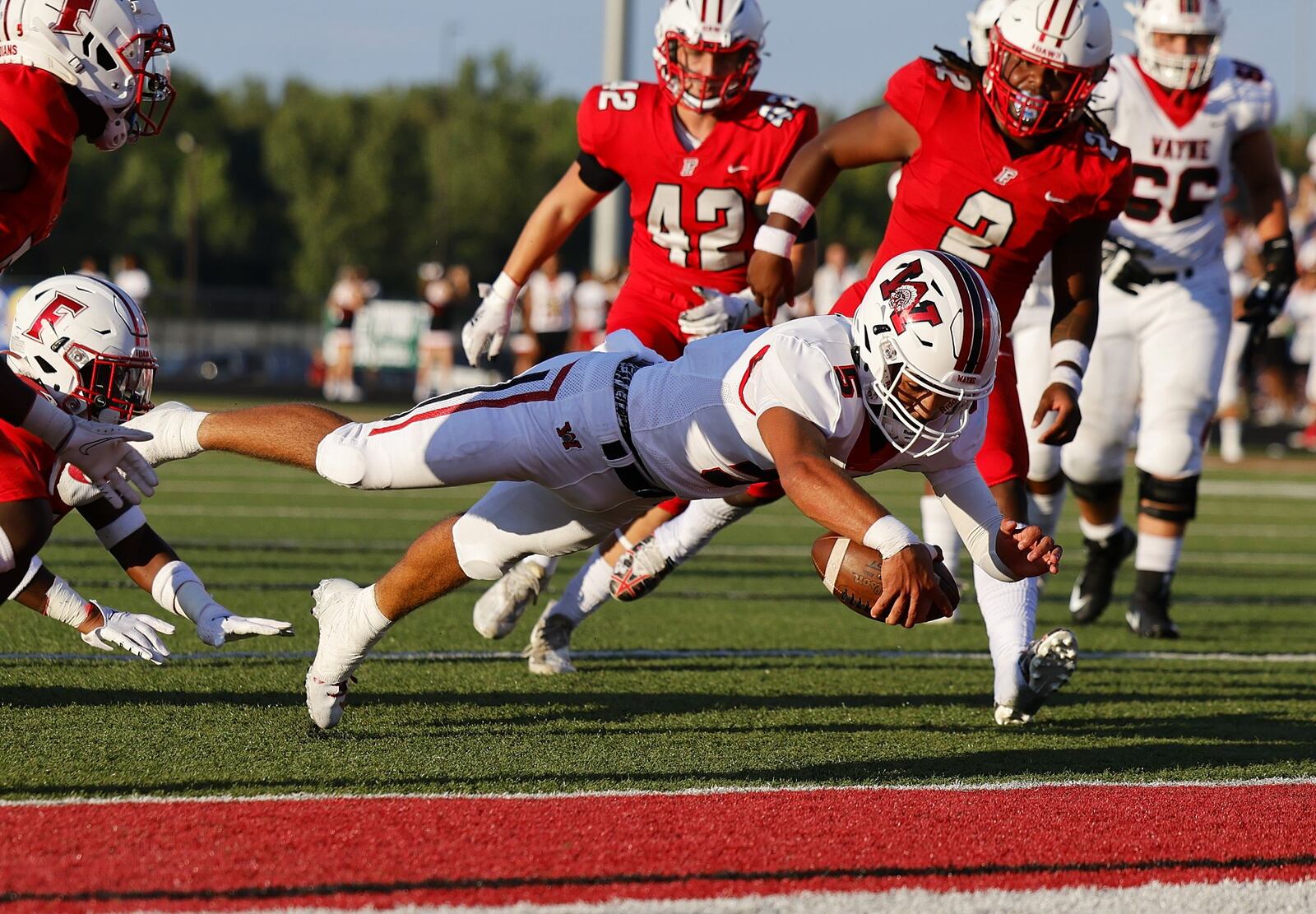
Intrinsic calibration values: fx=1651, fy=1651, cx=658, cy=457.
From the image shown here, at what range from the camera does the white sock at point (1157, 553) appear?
20.6ft

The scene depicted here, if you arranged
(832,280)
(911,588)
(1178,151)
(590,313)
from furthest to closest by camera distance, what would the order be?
(832,280)
(590,313)
(1178,151)
(911,588)

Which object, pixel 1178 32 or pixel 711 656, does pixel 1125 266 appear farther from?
pixel 711 656

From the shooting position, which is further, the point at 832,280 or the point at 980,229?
the point at 832,280

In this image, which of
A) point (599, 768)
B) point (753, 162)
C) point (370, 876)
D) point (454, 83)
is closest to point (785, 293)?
point (753, 162)

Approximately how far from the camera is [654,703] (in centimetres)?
452

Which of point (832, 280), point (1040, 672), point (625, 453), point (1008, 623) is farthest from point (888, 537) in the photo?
point (832, 280)

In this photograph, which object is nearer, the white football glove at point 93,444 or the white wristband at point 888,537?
the white wristband at point 888,537

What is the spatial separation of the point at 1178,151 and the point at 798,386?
326 cm

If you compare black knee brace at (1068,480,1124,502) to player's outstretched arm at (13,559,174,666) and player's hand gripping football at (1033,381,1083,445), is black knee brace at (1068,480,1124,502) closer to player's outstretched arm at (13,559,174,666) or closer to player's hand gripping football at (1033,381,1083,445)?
player's hand gripping football at (1033,381,1083,445)

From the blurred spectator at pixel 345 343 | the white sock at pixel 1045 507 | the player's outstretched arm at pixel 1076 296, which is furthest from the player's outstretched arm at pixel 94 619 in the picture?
the blurred spectator at pixel 345 343

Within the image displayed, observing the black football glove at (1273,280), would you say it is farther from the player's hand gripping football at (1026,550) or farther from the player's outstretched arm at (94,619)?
the player's outstretched arm at (94,619)

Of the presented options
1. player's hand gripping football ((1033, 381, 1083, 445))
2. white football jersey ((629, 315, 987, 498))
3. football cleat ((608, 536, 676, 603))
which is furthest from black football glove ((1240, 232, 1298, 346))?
white football jersey ((629, 315, 987, 498))

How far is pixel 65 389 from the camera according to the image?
411cm

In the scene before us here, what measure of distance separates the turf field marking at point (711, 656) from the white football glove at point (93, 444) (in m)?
1.37
